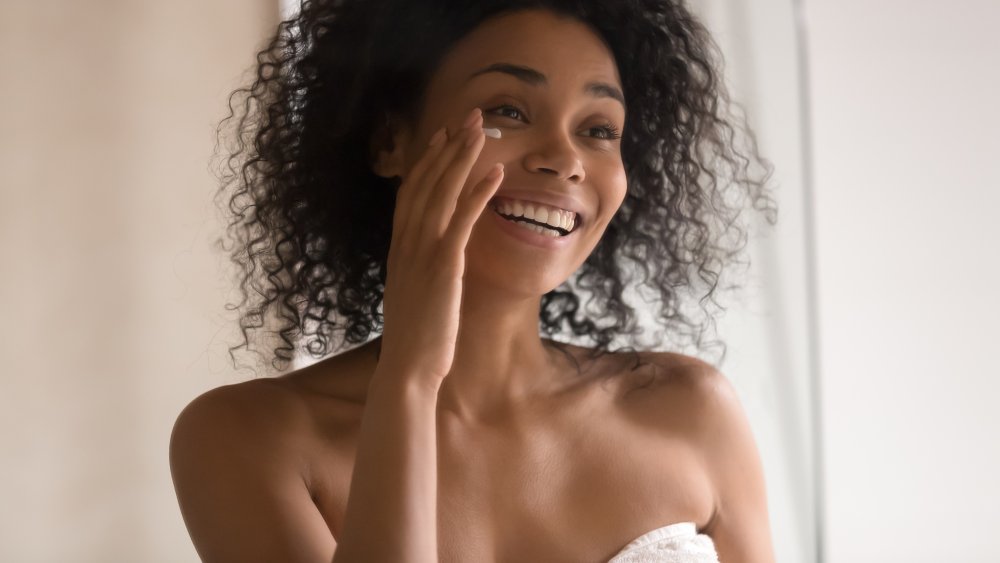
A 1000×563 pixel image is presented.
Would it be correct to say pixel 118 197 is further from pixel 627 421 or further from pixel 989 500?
pixel 989 500

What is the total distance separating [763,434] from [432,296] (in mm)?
1104

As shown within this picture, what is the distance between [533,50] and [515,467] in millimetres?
437

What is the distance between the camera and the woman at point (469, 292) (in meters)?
0.96

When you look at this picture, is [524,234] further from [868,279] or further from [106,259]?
[868,279]

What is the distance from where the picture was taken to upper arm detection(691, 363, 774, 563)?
4.06 ft

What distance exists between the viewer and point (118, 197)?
4.69 ft

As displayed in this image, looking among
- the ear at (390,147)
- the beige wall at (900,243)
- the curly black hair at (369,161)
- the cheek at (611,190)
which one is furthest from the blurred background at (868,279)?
the cheek at (611,190)

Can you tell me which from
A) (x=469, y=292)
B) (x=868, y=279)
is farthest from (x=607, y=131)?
(x=868, y=279)

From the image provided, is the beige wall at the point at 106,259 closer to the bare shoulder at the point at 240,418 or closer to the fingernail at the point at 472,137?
the bare shoulder at the point at 240,418

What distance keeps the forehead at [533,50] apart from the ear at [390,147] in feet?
0.21

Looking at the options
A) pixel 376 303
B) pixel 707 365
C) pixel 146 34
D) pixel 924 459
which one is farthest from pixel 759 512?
pixel 146 34

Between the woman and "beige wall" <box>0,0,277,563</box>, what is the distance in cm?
13

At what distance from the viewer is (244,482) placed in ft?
3.45

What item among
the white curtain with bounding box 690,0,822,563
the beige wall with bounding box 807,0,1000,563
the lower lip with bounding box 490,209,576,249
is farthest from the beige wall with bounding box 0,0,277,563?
the beige wall with bounding box 807,0,1000,563
